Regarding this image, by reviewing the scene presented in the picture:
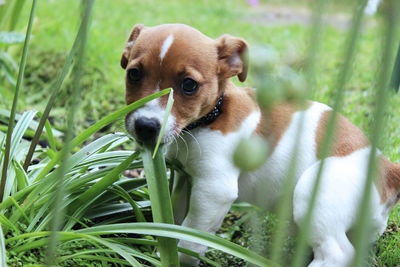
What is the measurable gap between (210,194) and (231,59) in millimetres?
592

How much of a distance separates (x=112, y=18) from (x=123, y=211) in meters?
4.60

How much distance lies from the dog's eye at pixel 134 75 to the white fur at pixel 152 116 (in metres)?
0.17

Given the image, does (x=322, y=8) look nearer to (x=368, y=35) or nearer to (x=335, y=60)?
(x=335, y=60)

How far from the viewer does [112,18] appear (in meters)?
6.51

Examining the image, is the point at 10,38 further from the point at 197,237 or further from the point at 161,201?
the point at 197,237

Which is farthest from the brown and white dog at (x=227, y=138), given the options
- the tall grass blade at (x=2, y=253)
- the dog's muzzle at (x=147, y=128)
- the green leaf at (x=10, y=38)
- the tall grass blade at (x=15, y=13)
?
the tall grass blade at (x=15, y=13)

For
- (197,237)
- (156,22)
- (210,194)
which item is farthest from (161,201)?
(156,22)

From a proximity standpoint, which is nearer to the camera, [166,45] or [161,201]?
[161,201]

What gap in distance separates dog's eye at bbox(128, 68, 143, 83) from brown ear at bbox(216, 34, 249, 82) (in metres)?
0.37

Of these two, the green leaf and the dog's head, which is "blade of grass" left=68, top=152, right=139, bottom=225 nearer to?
the dog's head

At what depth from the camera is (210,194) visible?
2129 millimetres

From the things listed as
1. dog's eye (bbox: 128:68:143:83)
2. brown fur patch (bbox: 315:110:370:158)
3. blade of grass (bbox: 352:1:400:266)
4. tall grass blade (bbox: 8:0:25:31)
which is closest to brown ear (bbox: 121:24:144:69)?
dog's eye (bbox: 128:68:143:83)

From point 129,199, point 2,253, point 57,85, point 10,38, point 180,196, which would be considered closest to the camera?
point 2,253

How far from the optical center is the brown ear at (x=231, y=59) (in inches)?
85.7
